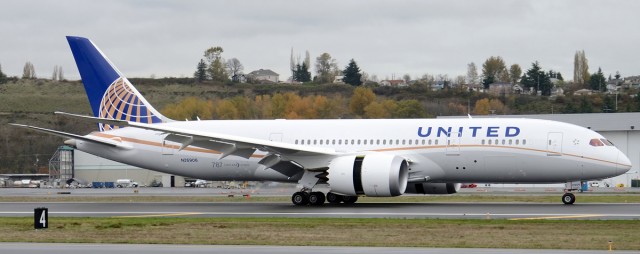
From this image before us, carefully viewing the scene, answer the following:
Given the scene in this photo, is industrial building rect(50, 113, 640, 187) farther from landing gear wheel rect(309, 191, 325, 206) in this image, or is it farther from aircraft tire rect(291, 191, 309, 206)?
aircraft tire rect(291, 191, 309, 206)

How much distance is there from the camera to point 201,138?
4331 centimetres

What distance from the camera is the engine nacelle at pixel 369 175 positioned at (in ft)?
134

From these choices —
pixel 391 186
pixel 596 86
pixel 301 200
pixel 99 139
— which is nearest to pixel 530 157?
pixel 391 186

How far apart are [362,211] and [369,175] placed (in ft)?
7.58

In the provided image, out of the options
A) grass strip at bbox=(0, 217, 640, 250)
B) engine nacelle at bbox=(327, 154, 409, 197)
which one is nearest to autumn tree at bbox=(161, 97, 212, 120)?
engine nacelle at bbox=(327, 154, 409, 197)

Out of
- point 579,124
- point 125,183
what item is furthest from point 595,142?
point 125,183

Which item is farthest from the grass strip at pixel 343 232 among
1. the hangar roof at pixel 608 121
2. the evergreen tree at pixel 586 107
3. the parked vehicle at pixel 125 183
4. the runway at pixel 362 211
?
the evergreen tree at pixel 586 107

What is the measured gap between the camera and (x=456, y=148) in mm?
42875

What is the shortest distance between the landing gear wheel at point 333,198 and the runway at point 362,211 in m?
1.09

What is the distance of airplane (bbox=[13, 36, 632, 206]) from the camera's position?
4172 cm

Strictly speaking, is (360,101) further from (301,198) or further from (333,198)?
(301,198)

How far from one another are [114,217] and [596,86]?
161 metres

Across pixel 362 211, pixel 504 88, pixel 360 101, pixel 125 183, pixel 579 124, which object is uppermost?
pixel 504 88

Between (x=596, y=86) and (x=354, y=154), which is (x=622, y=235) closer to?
(x=354, y=154)
